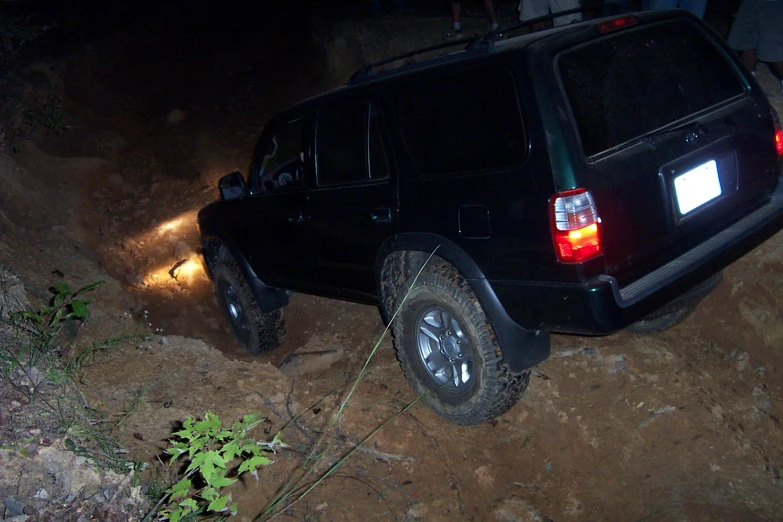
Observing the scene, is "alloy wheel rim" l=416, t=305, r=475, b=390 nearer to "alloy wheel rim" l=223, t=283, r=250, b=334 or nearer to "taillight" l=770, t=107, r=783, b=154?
"taillight" l=770, t=107, r=783, b=154

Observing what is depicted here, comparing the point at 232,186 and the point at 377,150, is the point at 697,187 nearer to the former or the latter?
the point at 377,150

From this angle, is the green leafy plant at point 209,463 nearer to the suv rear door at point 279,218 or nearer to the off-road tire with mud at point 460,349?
the off-road tire with mud at point 460,349

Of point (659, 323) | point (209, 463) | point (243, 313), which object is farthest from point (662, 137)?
point (243, 313)

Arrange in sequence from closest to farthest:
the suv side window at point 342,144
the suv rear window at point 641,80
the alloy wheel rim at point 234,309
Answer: the suv rear window at point 641,80, the suv side window at point 342,144, the alloy wheel rim at point 234,309

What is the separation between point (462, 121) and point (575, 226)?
791 millimetres

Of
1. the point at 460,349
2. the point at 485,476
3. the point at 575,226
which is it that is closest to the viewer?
the point at 575,226

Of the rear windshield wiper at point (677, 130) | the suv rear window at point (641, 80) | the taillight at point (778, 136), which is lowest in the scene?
the taillight at point (778, 136)

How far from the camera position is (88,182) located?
8.91m

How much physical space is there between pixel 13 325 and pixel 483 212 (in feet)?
10.3

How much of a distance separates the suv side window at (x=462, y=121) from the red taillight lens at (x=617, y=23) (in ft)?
1.71

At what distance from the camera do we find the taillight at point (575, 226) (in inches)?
108

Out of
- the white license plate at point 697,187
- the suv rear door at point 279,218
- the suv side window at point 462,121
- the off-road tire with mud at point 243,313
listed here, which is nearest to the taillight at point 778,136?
the white license plate at point 697,187

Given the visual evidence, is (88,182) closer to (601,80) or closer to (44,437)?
(44,437)

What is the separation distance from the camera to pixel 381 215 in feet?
12.0
